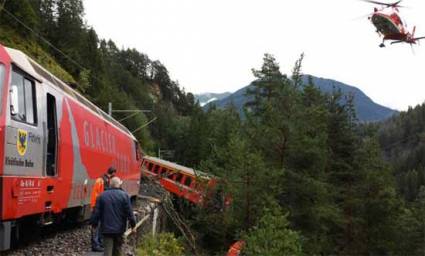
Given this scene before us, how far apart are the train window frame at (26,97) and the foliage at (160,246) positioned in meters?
4.87

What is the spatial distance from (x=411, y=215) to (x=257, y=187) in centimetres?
2371

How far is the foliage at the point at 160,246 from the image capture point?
14.5 metres

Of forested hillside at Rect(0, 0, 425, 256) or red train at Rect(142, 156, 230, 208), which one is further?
red train at Rect(142, 156, 230, 208)

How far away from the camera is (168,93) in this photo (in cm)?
14975

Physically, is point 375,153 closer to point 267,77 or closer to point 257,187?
point 267,77

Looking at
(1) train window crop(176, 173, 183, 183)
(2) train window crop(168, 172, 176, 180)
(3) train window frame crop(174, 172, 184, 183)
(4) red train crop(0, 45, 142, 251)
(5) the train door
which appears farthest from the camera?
(2) train window crop(168, 172, 176, 180)

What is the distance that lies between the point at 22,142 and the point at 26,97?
100 centimetres

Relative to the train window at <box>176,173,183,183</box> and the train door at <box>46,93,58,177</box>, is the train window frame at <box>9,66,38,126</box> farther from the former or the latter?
the train window at <box>176,173,183,183</box>

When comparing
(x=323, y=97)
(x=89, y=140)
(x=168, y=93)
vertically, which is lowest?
Answer: (x=89, y=140)

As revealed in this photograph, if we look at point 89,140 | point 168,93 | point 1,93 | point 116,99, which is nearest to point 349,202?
point 89,140

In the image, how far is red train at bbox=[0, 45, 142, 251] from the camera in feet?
29.6

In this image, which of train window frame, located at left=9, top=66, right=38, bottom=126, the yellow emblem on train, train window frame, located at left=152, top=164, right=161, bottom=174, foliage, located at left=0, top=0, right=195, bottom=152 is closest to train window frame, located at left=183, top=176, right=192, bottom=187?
train window frame, located at left=152, top=164, right=161, bottom=174

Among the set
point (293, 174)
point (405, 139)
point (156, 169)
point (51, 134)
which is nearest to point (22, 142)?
point (51, 134)

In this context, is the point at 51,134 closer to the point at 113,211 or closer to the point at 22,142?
the point at 22,142
